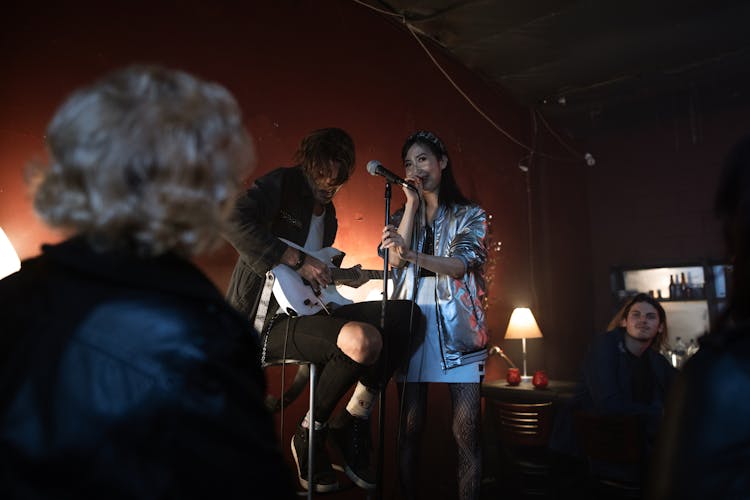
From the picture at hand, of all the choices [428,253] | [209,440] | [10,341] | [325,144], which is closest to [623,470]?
[428,253]

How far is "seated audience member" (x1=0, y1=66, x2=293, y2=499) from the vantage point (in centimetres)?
72

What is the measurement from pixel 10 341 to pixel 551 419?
10.9 ft

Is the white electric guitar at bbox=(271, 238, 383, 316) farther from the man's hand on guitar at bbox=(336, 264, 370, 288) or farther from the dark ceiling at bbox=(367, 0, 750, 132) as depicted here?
the dark ceiling at bbox=(367, 0, 750, 132)

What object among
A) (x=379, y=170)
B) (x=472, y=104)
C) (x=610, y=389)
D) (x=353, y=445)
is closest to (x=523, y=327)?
(x=610, y=389)

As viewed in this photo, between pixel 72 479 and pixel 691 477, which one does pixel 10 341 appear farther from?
pixel 691 477

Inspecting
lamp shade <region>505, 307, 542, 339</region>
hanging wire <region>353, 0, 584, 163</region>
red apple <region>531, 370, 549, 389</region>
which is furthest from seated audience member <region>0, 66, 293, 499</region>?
lamp shade <region>505, 307, 542, 339</region>

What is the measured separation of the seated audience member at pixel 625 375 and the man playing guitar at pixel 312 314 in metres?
1.41

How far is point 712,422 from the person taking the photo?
2.50 feet

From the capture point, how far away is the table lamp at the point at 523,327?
14.9 ft

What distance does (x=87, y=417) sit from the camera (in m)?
0.73

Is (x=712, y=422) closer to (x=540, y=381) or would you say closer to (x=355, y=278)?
(x=355, y=278)

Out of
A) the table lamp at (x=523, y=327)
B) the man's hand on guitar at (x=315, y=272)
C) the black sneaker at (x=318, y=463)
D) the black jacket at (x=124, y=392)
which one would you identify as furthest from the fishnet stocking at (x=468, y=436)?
the table lamp at (x=523, y=327)

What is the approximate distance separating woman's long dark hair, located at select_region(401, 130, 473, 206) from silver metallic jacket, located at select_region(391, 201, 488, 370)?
45 millimetres

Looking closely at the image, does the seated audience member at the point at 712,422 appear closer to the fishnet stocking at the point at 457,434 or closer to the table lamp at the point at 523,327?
the fishnet stocking at the point at 457,434
